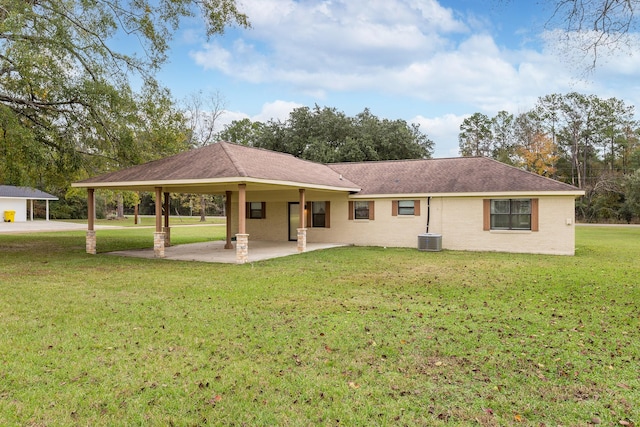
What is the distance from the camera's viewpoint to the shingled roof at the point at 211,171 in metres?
12.0

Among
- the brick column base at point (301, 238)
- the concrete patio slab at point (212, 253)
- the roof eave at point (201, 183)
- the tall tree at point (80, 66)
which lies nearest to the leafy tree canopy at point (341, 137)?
the concrete patio slab at point (212, 253)

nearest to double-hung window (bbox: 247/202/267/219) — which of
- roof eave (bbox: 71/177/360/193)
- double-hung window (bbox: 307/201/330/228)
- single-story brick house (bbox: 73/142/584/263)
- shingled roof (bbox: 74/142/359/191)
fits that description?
single-story brick house (bbox: 73/142/584/263)

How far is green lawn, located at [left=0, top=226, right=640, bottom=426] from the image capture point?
358cm

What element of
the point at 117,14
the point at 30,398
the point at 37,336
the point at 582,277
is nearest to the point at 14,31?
the point at 117,14

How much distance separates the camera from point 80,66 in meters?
13.7

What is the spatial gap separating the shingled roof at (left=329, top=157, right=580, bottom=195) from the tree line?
28114mm

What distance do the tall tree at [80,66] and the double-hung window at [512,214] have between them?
1142 cm

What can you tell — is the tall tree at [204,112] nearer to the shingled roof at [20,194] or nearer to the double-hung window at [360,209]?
the shingled roof at [20,194]

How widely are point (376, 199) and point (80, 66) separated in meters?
11.9

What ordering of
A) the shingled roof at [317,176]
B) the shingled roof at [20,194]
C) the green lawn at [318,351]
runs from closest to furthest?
the green lawn at [318,351]
the shingled roof at [317,176]
the shingled roof at [20,194]

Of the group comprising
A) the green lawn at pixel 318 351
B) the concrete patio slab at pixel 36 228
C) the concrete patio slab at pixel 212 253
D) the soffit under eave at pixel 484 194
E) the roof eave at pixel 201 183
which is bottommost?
the green lawn at pixel 318 351

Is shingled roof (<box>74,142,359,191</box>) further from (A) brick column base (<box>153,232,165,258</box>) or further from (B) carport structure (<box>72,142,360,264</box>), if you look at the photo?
(A) brick column base (<box>153,232,165,258</box>)

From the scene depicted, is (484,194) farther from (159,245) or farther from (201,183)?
(159,245)

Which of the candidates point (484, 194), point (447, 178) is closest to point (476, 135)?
point (447, 178)
